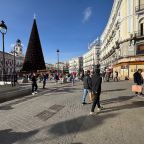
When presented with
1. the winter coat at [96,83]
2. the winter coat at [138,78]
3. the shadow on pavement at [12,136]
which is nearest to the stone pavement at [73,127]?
the shadow on pavement at [12,136]

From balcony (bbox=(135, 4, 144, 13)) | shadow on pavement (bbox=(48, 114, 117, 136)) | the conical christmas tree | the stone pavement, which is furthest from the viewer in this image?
the conical christmas tree

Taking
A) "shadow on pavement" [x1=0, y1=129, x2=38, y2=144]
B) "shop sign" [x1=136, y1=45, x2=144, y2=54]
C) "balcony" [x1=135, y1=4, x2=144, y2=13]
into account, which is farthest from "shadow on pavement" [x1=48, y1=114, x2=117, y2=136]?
"balcony" [x1=135, y1=4, x2=144, y2=13]

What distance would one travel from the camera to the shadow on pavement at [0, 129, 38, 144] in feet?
17.1

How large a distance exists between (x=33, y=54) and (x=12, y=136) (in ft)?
111

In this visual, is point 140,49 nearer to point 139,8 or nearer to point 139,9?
point 139,9

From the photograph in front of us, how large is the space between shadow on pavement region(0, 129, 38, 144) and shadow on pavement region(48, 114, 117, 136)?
660 millimetres

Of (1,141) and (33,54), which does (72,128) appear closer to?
(1,141)

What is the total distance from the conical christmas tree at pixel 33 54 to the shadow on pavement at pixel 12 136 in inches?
1299

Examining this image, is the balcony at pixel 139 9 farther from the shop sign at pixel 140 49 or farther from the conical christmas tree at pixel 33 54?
the conical christmas tree at pixel 33 54

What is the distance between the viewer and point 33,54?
38.4 metres

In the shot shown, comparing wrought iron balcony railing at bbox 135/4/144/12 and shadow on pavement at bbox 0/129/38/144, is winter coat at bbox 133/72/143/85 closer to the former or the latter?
shadow on pavement at bbox 0/129/38/144

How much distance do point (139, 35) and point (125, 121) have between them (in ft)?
104

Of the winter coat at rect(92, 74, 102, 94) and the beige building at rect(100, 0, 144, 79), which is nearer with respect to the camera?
the winter coat at rect(92, 74, 102, 94)

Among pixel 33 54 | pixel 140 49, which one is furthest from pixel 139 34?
pixel 33 54
